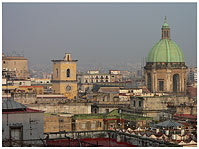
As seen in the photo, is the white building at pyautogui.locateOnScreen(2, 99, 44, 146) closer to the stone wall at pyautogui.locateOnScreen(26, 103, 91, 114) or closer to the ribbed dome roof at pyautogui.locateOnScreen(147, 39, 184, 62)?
the stone wall at pyautogui.locateOnScreen(26, 103, 91, 114)

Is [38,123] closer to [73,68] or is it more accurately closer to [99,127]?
[99,127]

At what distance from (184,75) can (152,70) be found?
390cm

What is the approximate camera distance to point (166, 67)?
285ft

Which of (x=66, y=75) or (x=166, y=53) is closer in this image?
(x=166, y=53)

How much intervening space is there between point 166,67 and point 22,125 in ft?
200

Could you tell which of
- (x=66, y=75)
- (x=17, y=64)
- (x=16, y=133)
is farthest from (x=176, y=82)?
(x=16, y=133)

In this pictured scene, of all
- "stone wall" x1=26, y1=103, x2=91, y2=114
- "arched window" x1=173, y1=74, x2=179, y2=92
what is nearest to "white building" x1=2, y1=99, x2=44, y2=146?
"stone wall" x1=26, y1=103, x2=91, y2=114

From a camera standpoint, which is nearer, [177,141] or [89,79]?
[177,141]

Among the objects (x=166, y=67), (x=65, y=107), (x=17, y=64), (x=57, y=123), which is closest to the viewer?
(x=57, y=123)

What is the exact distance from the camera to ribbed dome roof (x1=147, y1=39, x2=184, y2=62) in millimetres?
86875

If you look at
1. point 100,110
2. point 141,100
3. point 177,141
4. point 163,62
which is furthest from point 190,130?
point 163,62

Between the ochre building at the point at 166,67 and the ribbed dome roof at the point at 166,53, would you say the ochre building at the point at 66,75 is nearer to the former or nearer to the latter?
the ochre building at the point at 166,67

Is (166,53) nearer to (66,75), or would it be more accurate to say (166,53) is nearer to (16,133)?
(66,75)

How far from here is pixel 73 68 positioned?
8794 cm
